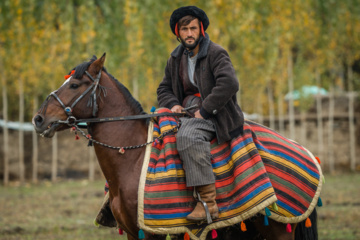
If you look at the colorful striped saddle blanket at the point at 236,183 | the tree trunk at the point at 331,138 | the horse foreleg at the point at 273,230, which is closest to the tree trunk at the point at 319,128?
the tree trunk at the point at 331,138

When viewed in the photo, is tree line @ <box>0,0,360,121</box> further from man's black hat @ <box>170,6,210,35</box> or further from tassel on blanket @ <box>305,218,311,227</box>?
tassel on blanket @ <box>305,218,311,227</box>

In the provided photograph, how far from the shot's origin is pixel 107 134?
152 inches

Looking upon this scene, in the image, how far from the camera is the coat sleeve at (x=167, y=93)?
4.18 meters

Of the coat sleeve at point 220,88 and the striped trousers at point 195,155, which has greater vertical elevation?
the coat sleeve at point 220,88

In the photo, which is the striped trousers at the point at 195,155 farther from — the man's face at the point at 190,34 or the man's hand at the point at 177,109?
the man's face at the point at 190,34

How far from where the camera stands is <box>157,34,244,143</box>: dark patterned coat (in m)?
3.74

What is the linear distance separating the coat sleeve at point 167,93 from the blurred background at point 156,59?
8.32 m

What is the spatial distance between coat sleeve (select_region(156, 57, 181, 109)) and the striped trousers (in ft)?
1.56

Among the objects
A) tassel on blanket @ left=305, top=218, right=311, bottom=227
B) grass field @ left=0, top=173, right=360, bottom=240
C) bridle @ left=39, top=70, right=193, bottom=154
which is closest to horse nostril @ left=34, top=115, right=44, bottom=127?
bridle @ left=39, top=70, right=193, bottom=154

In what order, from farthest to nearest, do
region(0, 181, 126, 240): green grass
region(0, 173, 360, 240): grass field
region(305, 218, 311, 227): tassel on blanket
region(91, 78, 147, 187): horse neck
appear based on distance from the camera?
→ region(0, 181, 126, 240): green grass
region(0, 173, 360, 240): grass field
region(305, 218, 311, 227): tassel on blanket
region(91, 78, 147, 187): horse neck

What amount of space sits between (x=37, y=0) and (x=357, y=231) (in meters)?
11.0

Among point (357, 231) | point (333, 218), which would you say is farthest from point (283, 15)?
point (357, 231)

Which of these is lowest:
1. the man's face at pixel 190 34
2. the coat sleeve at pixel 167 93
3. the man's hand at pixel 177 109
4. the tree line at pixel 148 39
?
the man's hand at pixel 177 109

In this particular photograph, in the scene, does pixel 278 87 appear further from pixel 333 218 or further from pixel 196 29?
pixel 196 29
